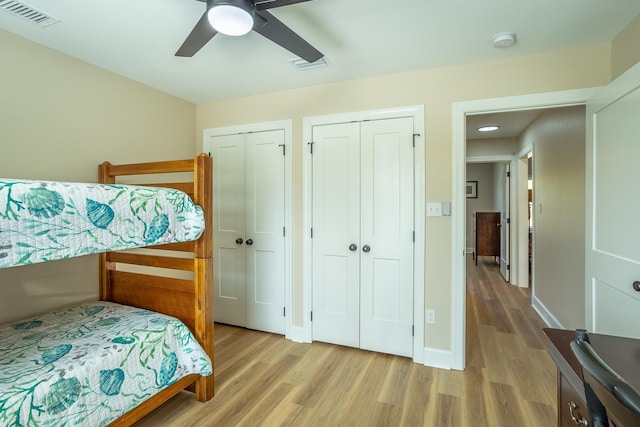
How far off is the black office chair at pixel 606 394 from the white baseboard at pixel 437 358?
180cm

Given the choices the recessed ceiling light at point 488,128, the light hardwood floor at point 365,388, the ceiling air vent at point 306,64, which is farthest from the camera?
the recessed ceiling light at point 488,128

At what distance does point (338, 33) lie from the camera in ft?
6.32

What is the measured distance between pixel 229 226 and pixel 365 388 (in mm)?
1926

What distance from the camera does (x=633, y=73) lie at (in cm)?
148

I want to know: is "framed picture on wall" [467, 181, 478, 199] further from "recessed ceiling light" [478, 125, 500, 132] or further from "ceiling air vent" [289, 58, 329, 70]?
"ceiling air vent" [289, 58, 329, 70]

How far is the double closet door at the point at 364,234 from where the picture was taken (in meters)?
2.53

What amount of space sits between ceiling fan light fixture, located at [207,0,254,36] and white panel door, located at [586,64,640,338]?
1774 millimetres

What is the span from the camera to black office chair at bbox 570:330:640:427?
1.78 ft

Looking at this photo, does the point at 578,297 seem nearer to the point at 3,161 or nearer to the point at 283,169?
the point at 283,169

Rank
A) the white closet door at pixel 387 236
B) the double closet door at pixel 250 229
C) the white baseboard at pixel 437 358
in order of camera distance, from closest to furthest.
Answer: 1. the white baseboard at pixel 437 358
2. the white closet door at pixel 387 236
3. the double closet door at pixel 250 229

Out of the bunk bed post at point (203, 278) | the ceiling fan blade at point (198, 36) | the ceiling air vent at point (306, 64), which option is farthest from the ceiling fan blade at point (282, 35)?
the bunk bed post at point (203, 278)

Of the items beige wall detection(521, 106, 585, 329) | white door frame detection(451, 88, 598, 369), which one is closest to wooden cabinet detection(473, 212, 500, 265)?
beige wall detection(521, 106, 585, 329)

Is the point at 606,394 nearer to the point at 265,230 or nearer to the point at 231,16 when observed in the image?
the point at 231,16

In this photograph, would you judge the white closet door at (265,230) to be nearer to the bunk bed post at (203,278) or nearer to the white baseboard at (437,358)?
the bunk bed post at (203,278)
